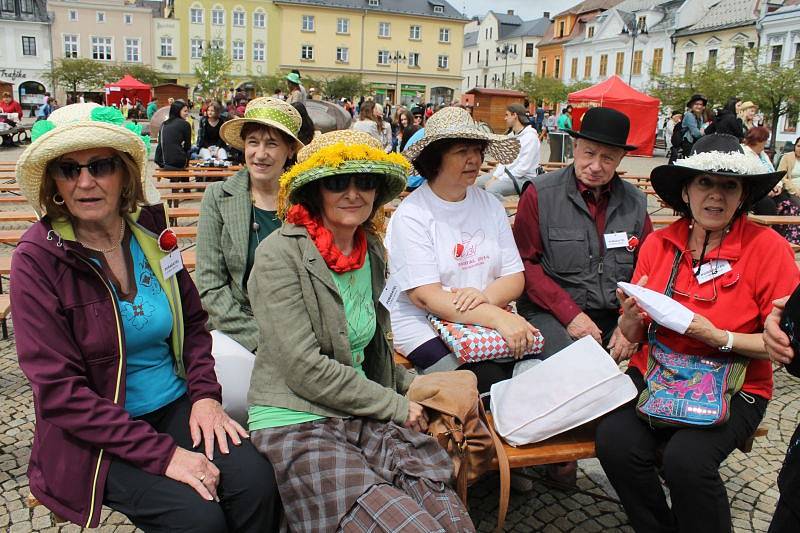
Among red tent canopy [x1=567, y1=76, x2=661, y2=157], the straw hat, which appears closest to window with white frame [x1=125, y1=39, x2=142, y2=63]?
red tent canopy [x1=567, y1=76, x2=661, y2=157]

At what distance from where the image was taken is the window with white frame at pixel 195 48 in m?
60.9

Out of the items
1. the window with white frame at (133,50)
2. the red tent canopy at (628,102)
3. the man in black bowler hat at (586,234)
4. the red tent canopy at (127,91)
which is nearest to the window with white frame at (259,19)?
the window with white frame at (133,50)

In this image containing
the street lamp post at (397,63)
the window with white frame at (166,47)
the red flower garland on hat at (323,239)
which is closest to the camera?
the red flower garland on hat at (323,239)

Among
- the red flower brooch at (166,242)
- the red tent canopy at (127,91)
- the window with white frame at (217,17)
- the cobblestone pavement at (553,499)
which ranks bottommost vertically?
the cobblestone pavement at (553,499)

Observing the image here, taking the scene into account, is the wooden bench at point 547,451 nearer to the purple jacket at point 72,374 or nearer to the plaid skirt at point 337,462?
the plaid skirt at point 337,462

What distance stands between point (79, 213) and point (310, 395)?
967mm

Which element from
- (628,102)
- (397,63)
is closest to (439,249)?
(628,102)

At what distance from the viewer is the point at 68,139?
2.01 m

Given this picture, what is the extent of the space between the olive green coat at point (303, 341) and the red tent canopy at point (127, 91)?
34.7 meters

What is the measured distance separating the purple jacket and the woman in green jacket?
789 millimetres

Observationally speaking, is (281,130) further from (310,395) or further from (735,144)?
(735,144)

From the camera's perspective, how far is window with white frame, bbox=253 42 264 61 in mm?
62156

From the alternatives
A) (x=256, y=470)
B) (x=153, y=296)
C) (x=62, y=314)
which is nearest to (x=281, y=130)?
(x=153, y=296)

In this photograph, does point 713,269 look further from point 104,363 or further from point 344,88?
point 344,88
